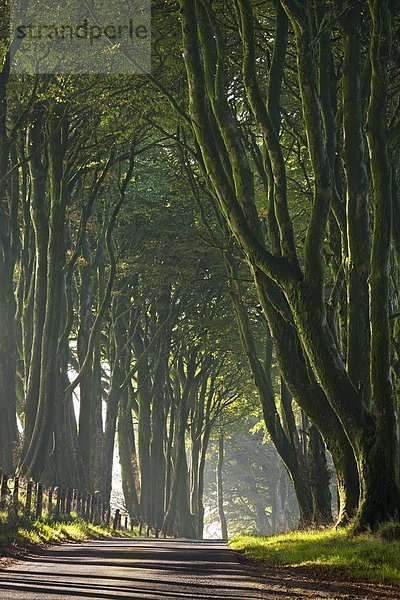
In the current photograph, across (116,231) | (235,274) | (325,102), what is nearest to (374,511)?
(325,102)

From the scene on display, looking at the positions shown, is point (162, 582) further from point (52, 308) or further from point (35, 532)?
point (52, 308)

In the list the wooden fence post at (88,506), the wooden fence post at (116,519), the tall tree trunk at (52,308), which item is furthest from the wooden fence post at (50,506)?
the wooden fence post at (116,519)

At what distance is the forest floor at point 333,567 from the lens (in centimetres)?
904

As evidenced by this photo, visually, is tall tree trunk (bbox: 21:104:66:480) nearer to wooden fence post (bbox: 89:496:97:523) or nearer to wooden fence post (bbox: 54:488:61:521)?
wooden fence post (bbox: 54:488:61:521)

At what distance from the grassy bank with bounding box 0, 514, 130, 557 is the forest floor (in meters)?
3.78

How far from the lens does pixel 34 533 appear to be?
1772 centimetres

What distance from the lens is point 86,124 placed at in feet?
82.2

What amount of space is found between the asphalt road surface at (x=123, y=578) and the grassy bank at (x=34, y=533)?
0.68 metres

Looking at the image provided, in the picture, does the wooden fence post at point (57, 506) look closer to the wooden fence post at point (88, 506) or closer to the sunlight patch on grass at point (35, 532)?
the sunlight patch on grass at point (35, 532)

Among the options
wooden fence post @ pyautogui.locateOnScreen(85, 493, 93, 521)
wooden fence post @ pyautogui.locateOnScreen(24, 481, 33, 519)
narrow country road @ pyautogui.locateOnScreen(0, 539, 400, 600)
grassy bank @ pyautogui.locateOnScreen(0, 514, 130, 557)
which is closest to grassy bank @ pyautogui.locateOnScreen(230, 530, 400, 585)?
narrow country road @ pyautogui.locateOnScreen(0, 539, 400, 600)

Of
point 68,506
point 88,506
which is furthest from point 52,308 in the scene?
point 88,506

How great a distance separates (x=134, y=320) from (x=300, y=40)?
20.9 metres

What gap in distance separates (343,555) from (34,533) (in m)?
7.79

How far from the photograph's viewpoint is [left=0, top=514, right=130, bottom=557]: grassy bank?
49.7 feet
